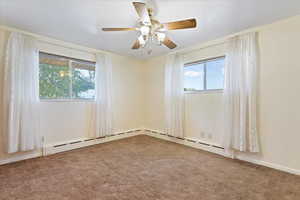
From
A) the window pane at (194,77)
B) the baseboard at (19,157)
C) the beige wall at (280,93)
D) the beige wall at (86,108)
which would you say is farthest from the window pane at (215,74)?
the baseboard at (19,157)

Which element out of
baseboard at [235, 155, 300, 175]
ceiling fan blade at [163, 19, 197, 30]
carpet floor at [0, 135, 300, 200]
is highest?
ceiling fan blade at [163, 19, 197, 30]

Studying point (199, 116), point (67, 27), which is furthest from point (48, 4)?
point (199, 116)

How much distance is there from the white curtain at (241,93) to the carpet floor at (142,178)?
42 centimetres

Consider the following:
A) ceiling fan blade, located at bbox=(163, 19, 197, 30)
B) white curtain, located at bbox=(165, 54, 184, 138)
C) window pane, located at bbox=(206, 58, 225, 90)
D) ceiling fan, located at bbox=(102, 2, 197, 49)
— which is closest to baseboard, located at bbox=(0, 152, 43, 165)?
ceiling fan, located at bbox=(102, 2, 197, 49)

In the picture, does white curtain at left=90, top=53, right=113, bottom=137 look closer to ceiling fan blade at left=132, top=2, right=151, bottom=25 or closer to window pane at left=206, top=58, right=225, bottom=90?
ceiling fan blade at left=132, top=2, right=151, bottom=25

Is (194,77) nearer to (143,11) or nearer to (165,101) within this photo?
(165,101)

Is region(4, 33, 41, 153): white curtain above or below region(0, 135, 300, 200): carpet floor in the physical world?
above

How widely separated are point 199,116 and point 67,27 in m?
3.09

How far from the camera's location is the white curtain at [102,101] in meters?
3.52

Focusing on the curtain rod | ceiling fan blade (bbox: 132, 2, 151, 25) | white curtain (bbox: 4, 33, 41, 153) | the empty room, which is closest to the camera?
ceiling fan blade (bbox: 132, 2, 151, 25)

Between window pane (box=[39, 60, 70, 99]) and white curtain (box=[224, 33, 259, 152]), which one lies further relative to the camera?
window pane (box=[39, 60, 70, 99])

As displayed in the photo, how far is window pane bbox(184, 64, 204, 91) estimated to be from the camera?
3.36m

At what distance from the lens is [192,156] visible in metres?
2.86

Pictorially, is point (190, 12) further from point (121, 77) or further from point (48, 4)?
point (121, 77)
